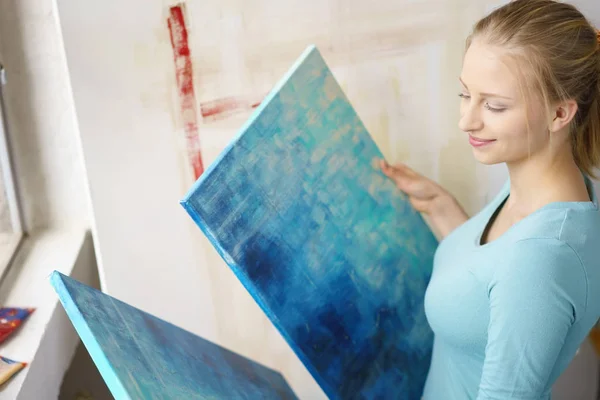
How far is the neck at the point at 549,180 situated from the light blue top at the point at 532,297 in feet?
0.12

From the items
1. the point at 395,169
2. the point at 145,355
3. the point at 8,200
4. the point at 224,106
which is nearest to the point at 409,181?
the point at 395,169

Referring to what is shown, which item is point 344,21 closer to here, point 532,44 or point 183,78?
point 183,78

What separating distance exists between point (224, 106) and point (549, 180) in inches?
27.3

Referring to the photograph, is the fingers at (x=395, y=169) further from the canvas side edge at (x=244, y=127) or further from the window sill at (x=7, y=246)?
the window sill at (x=7, y=246)

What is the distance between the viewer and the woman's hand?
1389 millimetres

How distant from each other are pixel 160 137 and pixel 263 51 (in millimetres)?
295

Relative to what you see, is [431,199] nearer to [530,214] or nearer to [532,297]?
[530,214]

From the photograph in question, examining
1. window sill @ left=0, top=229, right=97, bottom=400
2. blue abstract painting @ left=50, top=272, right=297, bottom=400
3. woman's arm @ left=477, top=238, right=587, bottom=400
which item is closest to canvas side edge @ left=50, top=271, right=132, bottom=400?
blue abstract painting @ left=50, top=272, right=297, bottom=400

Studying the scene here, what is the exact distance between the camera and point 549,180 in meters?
1.01

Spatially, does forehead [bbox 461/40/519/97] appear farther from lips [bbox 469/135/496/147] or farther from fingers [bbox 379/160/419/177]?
fingers [bbox 379/160/419/177]

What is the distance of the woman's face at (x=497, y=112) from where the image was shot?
0.95 metres

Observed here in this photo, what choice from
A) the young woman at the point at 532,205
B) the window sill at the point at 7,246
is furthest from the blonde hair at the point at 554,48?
the window sill at the point at 7,246

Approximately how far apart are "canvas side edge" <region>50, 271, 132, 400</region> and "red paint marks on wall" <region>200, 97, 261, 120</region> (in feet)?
1.99

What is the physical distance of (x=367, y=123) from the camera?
1.44 metres
